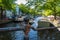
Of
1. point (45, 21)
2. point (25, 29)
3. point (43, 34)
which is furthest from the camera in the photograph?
point (45, 21)

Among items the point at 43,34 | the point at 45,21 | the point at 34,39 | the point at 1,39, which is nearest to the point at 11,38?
the point at 1,39

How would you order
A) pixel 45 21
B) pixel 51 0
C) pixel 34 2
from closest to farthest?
pixel 45 21, pixel 51 0, pixel 34 2

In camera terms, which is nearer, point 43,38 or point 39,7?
point 43,38

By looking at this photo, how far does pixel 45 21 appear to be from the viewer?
64.7 feet

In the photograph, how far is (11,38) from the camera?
14.3 meters

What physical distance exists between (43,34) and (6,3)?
1418 cm

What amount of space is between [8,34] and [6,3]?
1351 cm

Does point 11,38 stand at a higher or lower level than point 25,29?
lower

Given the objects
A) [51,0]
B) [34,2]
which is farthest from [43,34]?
[34,2]

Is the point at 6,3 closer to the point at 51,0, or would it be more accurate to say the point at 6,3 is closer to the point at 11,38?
the point at 51,0

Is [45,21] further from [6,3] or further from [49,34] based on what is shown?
[6,3]

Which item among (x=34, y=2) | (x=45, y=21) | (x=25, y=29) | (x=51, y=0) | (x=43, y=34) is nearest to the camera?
(x=25, y=29)

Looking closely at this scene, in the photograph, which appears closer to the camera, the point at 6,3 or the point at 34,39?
the point at 34,39

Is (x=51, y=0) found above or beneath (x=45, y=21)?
above
